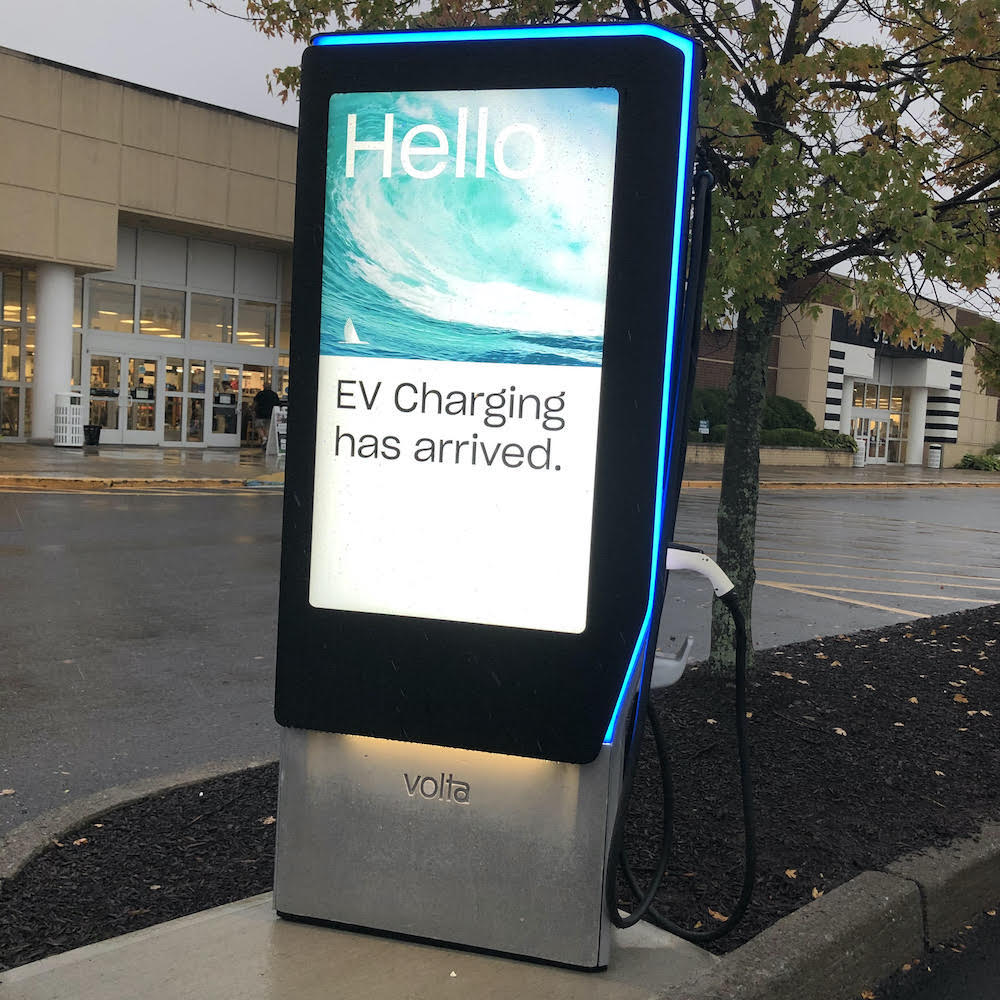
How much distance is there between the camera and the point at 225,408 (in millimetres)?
34531

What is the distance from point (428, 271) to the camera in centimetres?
272

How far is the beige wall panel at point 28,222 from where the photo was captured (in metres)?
28.4

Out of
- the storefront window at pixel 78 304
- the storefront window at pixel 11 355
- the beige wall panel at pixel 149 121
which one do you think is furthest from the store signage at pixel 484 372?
the storefront window at pixel 11 355

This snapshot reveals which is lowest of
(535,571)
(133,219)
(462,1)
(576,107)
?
(535,571)

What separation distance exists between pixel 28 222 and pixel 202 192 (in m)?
4.92

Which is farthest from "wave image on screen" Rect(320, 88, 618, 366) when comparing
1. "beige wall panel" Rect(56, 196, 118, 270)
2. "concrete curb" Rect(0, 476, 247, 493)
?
"beige wall panel" Rect(56, 196, 118, 270)

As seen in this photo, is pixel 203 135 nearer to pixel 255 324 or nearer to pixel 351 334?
pixel 255 324

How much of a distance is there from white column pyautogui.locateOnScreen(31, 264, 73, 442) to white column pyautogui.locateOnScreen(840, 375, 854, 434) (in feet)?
117

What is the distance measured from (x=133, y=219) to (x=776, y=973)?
32.1 meters

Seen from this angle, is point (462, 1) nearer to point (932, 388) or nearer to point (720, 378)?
point (720, 378)

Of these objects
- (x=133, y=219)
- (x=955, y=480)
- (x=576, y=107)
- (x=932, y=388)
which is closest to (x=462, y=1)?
(x=576, y=107)

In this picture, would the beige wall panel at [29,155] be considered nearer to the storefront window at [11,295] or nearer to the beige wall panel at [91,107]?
the beige wall panel at [91,107]

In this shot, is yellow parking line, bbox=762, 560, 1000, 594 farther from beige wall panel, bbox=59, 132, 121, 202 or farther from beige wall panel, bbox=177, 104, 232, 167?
A: beige wall panel, bbox=177, 104, 232, 167

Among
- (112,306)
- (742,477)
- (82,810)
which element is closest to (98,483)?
(742,477)
